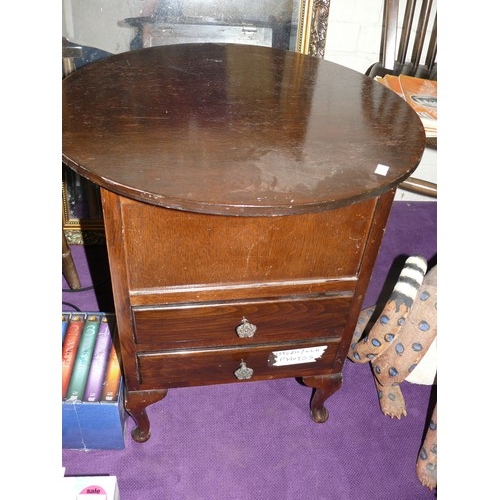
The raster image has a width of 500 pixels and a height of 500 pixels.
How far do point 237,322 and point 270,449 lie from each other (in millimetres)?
504

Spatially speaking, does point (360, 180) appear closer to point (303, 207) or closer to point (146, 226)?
point (303, 207)

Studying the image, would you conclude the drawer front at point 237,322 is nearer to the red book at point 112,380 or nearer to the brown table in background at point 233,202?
the brown table in background at point 233,202

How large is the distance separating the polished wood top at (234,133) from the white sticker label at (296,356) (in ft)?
1.41

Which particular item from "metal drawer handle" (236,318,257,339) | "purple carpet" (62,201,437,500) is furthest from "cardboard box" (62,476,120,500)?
"metal drawer handle" (236,318,257,339)

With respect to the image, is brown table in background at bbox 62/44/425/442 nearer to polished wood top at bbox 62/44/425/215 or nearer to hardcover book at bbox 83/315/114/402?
polished wood top at bbox 62/44/425/215

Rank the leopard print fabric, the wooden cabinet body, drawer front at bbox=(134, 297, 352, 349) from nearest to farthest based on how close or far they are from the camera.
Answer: the wooden cabinet body, drawer front at bbox=(134, 297, 352, 349), the leopard print fabric

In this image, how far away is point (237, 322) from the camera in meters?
0.96

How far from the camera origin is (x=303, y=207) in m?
0.71

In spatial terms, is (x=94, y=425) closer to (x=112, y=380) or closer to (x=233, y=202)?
(x=112, y=380)

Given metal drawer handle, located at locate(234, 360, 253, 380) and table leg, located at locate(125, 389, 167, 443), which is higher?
metal drawer handle, located at locate(234, 360, 253, 380)

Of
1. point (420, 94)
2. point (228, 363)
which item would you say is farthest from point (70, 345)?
point (420, 94)

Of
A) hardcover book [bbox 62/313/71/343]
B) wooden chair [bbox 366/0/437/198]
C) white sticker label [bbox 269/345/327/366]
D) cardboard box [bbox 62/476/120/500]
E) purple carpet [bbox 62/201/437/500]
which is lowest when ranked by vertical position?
purple carpet [bbox 62/201/437/500]

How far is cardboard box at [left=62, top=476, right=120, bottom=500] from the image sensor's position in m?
1.03
